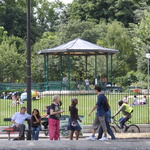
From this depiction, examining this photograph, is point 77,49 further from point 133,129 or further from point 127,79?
point 133,129

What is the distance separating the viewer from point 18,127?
Answer: 13680 mm

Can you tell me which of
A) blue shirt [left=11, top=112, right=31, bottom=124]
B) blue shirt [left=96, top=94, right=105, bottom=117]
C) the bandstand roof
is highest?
the bandstand roof

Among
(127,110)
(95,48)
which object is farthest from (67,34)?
(127,110)

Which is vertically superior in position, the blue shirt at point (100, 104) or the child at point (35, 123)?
the blue shirt at point (100, 104)

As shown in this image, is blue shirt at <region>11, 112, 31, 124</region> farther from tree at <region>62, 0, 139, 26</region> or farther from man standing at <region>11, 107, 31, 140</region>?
tree at <region>62, 0, 139, 26</region>

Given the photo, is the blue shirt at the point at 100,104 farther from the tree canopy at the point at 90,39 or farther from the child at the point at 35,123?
the tree canopy at the point at 90,39

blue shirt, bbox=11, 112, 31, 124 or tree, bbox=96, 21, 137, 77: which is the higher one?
tree, bbox=96, 21, 137, 77

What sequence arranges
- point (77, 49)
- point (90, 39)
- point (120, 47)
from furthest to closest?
point (90, 39) → point (120, 47) → point (77, 49)

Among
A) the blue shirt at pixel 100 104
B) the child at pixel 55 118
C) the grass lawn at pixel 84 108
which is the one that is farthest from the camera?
the grass lawn at pixel 84 108

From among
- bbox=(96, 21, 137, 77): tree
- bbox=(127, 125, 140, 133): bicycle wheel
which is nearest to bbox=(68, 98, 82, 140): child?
bbox=(127, 125, 140, 133): bicycle wheel

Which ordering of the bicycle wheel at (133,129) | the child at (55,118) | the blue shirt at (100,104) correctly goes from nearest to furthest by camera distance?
the blue shirt at (100,104), the child at (55,118), the bicycle wheel at (133,129)

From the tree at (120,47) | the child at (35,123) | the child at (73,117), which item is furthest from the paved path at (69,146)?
the tree at (120,47)

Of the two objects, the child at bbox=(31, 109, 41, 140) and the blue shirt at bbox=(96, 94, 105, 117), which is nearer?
the blue shirt at bbox=(96, 94, 105, 117)

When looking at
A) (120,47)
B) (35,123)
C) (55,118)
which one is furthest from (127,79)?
(55,118)
